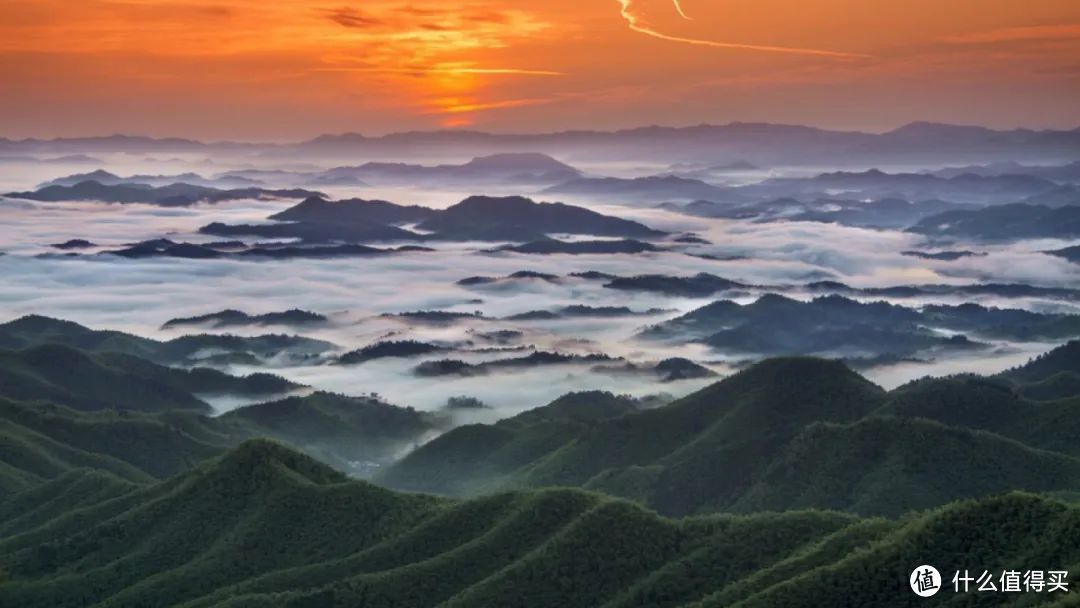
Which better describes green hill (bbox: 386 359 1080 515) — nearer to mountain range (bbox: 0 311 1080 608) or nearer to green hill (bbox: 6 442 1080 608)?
mountain range (bbox: 0 311 1080 608)

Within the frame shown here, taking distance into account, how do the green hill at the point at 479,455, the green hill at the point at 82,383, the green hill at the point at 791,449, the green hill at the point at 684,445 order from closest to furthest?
1. the green hill at the point at 791,449
2. the green hill at the point at 684,445
3. the green hill at the point at 479,455
4. the green hill at the point at 82,383

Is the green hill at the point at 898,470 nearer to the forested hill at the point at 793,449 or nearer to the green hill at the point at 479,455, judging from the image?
the forested hill at the point at 793,449

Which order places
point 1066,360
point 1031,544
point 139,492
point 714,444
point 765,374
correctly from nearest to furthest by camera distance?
point 1031,544 < point 139,492 < point 714,444 < point 765,374 < point 1066,360

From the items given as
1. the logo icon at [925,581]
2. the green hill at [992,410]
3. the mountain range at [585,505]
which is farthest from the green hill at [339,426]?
the logo icon at [925,581]

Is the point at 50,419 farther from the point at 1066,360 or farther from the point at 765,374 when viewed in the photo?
the point at 1066,360

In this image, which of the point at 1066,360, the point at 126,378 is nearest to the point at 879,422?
the point at 1066,360

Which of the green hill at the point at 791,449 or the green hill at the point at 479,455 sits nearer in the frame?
A: the green hill at the point at 791,449

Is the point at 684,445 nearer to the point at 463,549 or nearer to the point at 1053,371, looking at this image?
the point at 463,549
